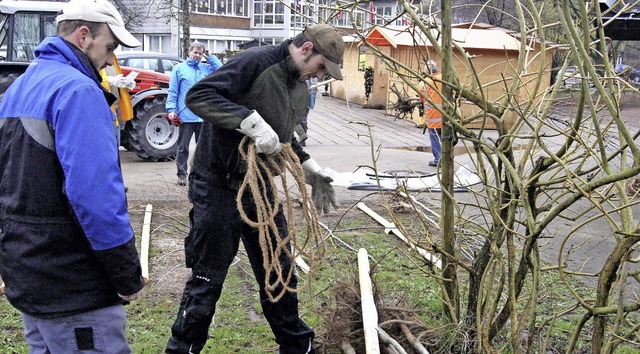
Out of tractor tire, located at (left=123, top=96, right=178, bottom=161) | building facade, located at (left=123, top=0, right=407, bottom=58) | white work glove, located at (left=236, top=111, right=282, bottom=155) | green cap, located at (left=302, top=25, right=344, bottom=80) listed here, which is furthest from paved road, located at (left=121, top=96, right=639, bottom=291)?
building facade, located at (left=123, top=0, right=407, bottom=58)

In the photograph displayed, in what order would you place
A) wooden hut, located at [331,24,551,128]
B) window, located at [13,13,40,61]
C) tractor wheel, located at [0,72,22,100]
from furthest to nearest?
1. wooden hut, located at [331,24,551,128]
2. window, located at [13,13,40,61]
3. tractor wheel, located at [0,72,22,100]

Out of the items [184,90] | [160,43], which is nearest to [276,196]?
[184,90]

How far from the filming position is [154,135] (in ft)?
39.5

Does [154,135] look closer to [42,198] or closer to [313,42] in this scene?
[313,42]

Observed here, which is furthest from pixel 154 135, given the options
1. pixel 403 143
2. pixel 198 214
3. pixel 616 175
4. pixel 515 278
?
pixel 616 175

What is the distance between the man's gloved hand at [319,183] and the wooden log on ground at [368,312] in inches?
17.6

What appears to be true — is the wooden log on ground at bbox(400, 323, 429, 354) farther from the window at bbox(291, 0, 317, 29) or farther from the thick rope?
the window at bbox(291, 0, 317, 29)

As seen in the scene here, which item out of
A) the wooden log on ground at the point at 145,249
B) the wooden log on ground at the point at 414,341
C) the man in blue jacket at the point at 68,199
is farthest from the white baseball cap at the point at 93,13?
the wooden log on ground at the point at 145,249

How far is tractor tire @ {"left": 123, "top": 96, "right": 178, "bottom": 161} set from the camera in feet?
38.4

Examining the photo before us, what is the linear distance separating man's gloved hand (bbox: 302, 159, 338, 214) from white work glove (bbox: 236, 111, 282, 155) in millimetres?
820

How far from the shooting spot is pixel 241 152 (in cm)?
359

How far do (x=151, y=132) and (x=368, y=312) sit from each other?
28.4 ft

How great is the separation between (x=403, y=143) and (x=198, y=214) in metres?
12.5

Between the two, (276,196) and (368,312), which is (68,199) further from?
(368,312)
